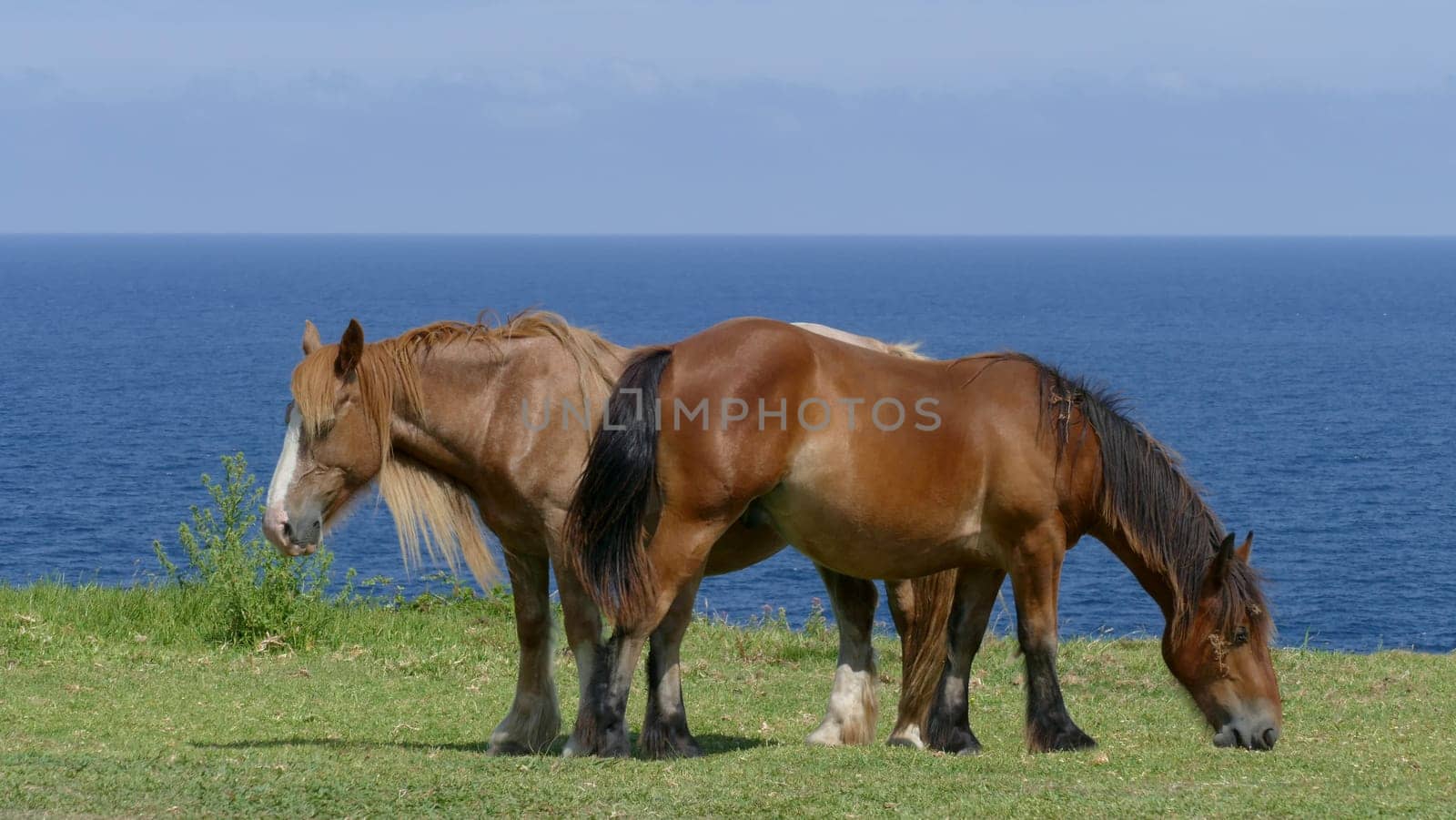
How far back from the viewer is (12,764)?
260 inches

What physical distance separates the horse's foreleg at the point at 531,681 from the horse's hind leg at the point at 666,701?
0.70m

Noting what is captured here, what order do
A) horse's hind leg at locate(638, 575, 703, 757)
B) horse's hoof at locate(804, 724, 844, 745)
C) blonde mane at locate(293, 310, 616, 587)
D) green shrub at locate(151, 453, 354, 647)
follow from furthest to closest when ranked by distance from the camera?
green shrub at locate(151, 453, 354, 647) → horse's hoof at locate(804, 724, 844, 745) → horse's hind leg at locate(638, 575, 703, 757) → blonde mane at locate(293, 310, 616, 587)

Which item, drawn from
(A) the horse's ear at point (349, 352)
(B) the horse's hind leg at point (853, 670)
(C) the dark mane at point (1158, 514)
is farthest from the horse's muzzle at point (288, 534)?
(C) the dark mane at point (1158, 514)

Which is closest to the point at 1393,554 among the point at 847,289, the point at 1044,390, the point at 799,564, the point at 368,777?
the point at 799,564

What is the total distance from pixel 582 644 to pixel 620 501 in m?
0.90

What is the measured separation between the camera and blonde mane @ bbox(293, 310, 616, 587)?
24.6 feet

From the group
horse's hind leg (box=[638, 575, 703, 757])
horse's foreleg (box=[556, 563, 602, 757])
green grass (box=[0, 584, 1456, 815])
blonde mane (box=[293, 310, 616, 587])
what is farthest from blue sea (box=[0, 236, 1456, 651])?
horse's hind leg (box=[638, 575, 703, 757])

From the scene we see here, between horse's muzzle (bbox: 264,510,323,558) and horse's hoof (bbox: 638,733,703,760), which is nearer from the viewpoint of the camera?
horse's muzzle (bbox: 264,510,323,558)

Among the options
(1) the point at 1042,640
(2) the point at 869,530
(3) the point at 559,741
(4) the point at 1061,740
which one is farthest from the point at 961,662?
(3) the point at 559,741

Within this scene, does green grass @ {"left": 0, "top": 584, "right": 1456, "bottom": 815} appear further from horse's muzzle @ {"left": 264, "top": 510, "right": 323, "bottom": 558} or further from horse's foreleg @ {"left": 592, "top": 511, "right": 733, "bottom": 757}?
horse's muzzle @ {"left": 264, "top": 510, "right": 323, "bottom": 558}

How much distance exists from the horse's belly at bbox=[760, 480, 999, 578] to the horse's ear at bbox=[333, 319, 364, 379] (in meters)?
2.16

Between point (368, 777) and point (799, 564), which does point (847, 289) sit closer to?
point (799, 564)

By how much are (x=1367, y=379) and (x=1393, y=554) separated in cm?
3935

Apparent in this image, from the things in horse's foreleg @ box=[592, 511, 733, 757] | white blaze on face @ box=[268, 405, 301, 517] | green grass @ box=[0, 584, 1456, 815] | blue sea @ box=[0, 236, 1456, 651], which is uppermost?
white blaze on face @ box=[268, 405, 301, 517]
